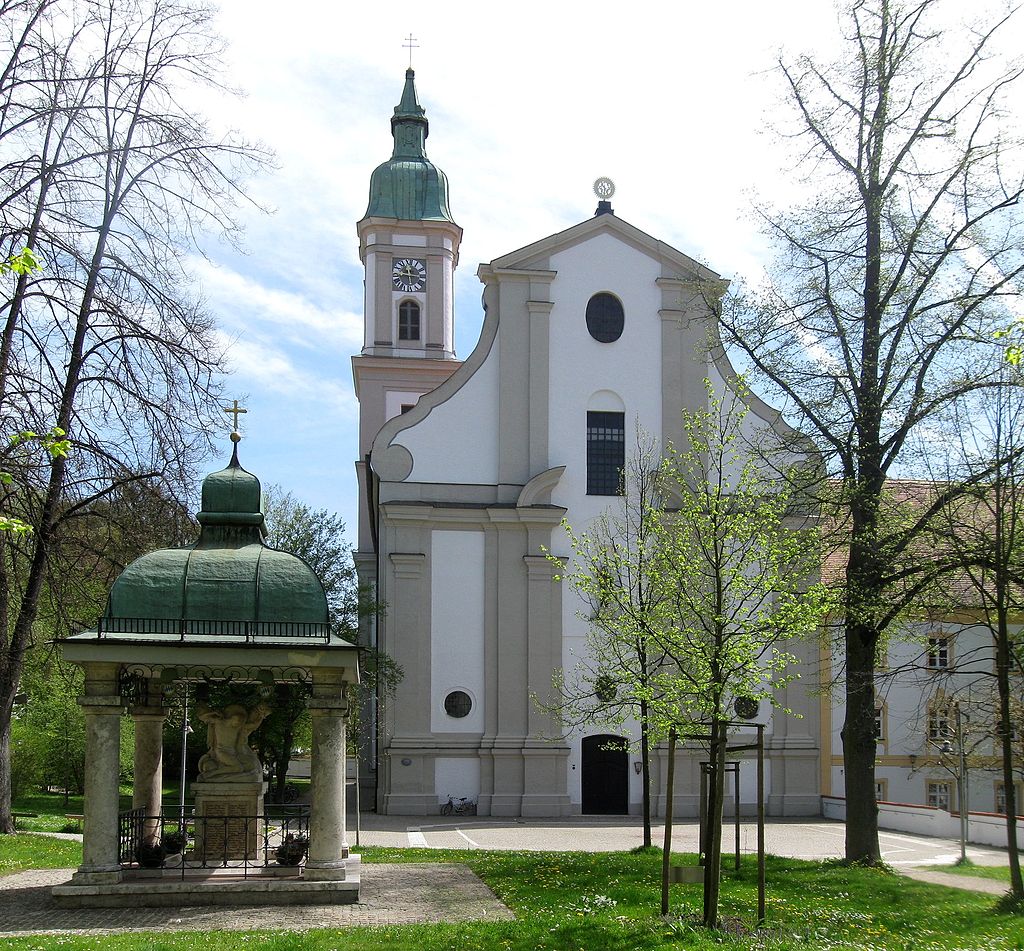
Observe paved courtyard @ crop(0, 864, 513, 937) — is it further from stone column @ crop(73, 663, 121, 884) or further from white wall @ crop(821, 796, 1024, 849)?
white wall @ crop(821, 796, 1024, 849)

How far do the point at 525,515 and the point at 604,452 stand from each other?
3.11 meters

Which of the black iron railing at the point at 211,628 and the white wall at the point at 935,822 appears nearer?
the black iron railing at the point at 211,628

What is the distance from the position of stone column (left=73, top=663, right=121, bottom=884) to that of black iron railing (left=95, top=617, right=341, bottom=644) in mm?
464

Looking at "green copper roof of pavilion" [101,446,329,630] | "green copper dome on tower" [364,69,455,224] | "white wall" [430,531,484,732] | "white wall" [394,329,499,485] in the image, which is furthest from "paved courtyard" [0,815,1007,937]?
"green copper dome on tower" [364,69,455,224]

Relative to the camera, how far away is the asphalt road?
934 inches

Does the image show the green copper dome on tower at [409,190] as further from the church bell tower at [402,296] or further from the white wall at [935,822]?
the white wall at [935,822]

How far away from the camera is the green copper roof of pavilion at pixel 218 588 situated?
551 inches

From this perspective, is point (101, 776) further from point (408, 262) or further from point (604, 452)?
point (408, 262)

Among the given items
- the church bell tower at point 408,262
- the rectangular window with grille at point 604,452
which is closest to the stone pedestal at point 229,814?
the rectangular window with grille at point 604,452

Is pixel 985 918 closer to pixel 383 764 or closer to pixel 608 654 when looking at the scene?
pixel 608 654

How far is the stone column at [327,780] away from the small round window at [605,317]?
69.7 feet

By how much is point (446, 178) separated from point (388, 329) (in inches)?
285

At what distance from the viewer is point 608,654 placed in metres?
29.2

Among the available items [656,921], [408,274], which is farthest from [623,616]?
[408,274]
